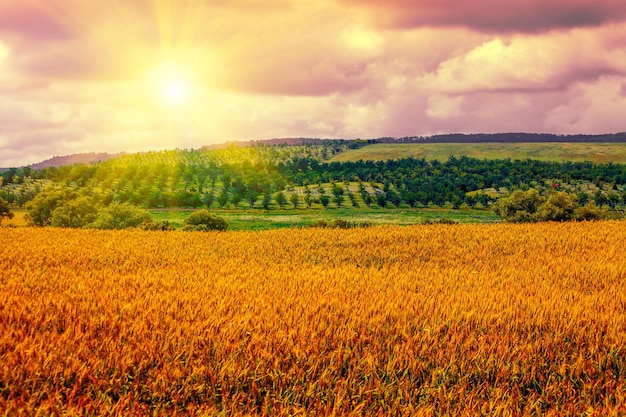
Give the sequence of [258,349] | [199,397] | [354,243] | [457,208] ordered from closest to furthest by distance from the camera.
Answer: [199,397] < [258,349] < [354,243] < [457,208]

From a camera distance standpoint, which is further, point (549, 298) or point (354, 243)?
point (354, 243)

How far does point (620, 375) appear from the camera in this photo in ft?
19.8

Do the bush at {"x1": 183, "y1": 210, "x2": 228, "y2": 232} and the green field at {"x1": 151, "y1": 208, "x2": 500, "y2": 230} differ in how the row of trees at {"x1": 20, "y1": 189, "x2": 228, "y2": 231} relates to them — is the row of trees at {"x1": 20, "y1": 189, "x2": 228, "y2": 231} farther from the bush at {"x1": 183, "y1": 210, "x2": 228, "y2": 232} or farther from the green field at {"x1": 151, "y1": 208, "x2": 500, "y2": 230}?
the green field at {"x1": 151, "y1": 208, "x2": 500, "y2": 230}

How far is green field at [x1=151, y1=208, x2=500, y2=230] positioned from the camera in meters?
142

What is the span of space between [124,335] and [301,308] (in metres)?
2.60

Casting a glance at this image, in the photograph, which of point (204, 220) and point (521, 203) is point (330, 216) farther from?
point (204, 220)

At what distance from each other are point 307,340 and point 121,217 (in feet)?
243

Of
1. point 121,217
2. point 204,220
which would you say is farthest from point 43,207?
point 204,220

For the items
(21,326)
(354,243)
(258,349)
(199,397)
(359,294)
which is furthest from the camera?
(354,243)

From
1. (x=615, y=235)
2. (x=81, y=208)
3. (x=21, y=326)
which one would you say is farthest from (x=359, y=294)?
(x=81, y=208)

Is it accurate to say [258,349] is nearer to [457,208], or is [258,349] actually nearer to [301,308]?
[301,308]

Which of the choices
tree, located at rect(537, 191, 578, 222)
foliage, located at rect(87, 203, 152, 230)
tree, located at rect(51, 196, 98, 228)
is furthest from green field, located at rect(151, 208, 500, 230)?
tree, located at rect(537, 191, 578, 222)

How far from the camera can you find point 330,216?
544 ft

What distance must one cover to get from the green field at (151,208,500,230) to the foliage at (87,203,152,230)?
52.8 metres
